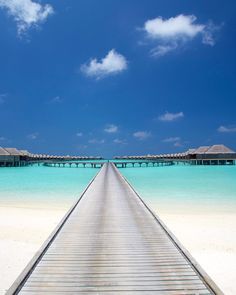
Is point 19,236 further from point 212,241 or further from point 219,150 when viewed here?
point 219,150

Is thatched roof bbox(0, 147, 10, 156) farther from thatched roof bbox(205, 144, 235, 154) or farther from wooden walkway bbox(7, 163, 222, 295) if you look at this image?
wooden walkway bbox(7, 163, 222, 295)

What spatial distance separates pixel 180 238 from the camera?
23.2 feet

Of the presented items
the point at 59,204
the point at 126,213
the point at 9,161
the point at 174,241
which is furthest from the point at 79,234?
the point at 9,161

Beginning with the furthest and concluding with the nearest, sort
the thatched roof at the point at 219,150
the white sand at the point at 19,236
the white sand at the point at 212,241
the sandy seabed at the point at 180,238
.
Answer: the thatched roof at the point at 219,150, the white sand at the point at 19,236, the sandy seabed at the point at 180,238, the white sand at the point at 212,241

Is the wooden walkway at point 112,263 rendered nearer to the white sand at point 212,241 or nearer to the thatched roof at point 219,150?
the white sand at point 212,241

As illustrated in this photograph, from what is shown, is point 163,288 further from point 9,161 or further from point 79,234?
point 9,161

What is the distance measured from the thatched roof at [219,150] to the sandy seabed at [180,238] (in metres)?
39.7

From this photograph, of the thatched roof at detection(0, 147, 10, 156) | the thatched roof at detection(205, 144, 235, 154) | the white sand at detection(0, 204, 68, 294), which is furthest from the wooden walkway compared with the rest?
the thatched roof at detection(205, 144, 235, 154)

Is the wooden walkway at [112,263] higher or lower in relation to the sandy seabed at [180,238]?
higher

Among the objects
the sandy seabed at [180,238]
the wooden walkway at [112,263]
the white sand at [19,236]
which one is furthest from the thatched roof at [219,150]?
the wooden walkway at [112,263]

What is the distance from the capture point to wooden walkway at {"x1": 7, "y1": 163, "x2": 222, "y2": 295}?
11.2ft

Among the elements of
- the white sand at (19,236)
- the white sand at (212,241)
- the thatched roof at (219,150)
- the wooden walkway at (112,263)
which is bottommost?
the white sand at (212,241)

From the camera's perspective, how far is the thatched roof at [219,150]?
48091 mm

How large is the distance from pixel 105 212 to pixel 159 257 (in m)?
3.61
